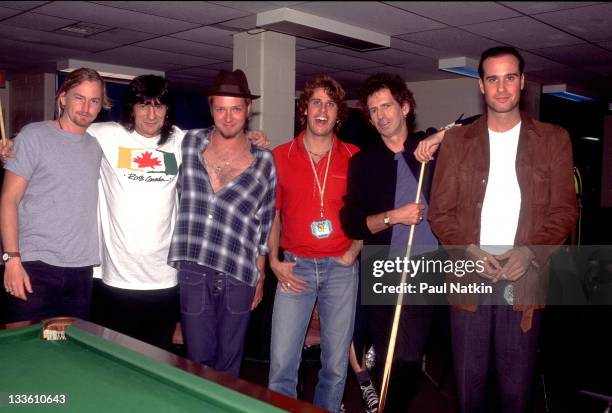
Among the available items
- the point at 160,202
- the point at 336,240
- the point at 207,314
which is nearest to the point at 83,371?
the point at 207,314

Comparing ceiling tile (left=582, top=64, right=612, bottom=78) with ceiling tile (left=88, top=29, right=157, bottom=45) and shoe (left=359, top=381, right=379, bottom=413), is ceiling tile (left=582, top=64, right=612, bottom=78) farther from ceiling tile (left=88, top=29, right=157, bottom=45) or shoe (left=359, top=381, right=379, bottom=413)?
shoe (left=359, top=381, right=379, bottom=413)

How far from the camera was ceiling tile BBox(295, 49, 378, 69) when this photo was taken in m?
7.38

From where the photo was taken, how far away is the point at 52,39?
6.98 metres

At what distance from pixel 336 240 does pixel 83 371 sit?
1256 mm

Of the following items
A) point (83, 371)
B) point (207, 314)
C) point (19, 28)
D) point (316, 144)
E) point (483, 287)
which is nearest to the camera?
point (83, 371)

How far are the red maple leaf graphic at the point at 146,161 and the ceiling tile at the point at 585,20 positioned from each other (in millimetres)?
4077

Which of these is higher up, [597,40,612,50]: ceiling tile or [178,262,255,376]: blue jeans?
[597,40,612,50]: ceiling tile

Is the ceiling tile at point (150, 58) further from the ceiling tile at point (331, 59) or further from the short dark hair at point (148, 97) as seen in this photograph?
the short dark hair at point (148, 97)

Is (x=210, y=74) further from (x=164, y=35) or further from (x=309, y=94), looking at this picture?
(x=309, y=94)

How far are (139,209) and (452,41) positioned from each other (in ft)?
16.3

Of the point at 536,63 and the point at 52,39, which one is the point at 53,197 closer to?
the point at 52,39

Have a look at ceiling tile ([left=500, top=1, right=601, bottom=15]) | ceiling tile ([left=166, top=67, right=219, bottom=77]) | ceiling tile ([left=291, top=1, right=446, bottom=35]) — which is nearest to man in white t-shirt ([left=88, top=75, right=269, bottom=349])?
ceiling tile ([left=291, top=1, right=446, bottom=35])

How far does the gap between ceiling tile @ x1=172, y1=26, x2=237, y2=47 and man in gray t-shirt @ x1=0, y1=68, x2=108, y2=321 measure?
3886 millimetres

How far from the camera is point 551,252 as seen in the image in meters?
2.13
